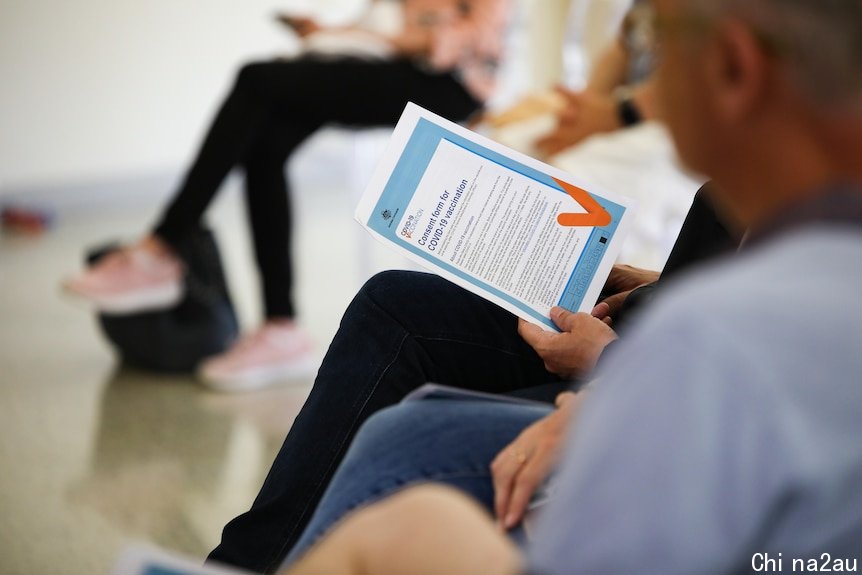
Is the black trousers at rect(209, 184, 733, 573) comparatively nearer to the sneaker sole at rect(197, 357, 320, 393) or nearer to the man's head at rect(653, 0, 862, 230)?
the man's head at rect(653, 0, 862, 230)

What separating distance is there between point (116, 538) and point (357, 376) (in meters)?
0.77

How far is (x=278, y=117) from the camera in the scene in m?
2.23

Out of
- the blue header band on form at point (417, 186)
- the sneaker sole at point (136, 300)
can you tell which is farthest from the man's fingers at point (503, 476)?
the sneaker sole at point (136, 300)

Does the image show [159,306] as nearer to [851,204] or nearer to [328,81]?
[328,81]

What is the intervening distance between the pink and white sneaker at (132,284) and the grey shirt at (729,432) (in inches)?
71.1

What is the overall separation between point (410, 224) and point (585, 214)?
161 millimetres

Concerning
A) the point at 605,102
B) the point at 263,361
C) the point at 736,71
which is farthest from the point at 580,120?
the point at 736,71

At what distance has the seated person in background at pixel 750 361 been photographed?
1.38 feet

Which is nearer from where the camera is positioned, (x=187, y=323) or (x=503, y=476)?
(x=503, y=476)

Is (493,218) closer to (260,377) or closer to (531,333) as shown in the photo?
(531,333)

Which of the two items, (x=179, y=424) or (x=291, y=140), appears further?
(x=291, y=140)

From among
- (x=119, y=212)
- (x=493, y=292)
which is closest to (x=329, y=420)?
(x=493, y=292)

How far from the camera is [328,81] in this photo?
7.13 feet

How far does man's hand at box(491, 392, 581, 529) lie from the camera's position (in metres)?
0.69
